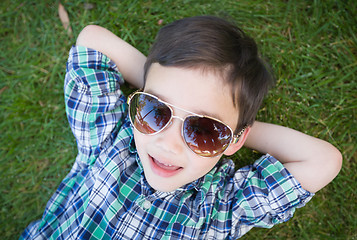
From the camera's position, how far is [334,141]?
2.95m

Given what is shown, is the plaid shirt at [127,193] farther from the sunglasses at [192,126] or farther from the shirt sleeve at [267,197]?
the sunglasses at [192,126]

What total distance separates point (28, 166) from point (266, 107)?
8.59 feet

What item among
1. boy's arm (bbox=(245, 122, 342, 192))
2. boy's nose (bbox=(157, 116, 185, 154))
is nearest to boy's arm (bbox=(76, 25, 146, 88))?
boy's nose (bbox=(157, 116, 185, 154))

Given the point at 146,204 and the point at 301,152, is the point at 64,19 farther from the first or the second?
the point at 301,152

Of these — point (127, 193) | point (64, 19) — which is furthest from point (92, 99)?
point (64, 19)

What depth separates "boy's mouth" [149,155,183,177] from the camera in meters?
2.10

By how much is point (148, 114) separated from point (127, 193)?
0.81 meters

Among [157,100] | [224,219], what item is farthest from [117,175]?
[224,219]

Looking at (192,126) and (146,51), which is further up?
(192,126)

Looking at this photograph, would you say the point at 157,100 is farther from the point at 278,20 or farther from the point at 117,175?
the point at 278,20

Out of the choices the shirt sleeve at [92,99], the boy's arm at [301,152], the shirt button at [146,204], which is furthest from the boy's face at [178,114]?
the boy's arm at [301,152]

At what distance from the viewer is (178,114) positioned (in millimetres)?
1923

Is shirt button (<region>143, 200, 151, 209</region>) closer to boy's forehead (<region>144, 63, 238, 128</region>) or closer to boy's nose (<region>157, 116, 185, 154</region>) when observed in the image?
boy's nose (<region>157, 116, 185, 154</region>)

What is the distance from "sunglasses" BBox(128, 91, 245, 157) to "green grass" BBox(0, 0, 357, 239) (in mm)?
1090
